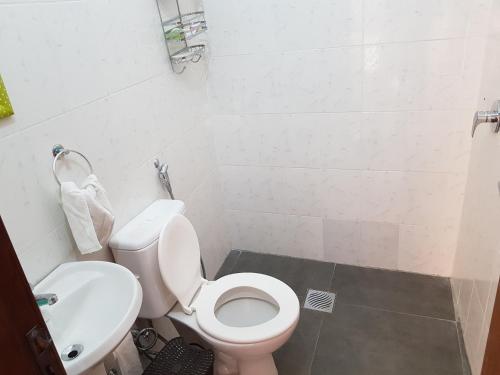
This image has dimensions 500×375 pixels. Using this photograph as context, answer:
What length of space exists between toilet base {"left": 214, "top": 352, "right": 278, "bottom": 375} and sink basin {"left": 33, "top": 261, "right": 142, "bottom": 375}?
648mm

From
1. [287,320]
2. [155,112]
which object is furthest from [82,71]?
[287,320]

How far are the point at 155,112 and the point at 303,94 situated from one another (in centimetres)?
80

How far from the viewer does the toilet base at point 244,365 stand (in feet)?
5.42

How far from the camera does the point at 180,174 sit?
2039 millimetres

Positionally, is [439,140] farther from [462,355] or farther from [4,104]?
[4,104]

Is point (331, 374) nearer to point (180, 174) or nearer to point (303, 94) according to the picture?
point (180, 174)

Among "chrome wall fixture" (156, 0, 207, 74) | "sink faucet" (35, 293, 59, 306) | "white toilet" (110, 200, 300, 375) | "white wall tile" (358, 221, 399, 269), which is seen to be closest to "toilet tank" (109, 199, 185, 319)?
"white toilet" (110, 200, 300, 375)

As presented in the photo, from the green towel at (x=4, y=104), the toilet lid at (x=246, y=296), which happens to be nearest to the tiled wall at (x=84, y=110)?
the green towel at (x=4, y=104)

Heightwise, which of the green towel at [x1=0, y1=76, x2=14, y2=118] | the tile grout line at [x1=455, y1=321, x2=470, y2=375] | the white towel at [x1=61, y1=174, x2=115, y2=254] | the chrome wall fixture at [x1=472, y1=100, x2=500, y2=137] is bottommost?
the tile grout line at [x1=455, y1=321, x2=470, y2=375]

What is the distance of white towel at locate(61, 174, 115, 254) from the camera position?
1270 mm

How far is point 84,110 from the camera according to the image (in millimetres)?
1396

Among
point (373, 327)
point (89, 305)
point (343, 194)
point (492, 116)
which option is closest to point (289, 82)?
point (343, 194)

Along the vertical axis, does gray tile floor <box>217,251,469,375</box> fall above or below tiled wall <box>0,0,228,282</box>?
below

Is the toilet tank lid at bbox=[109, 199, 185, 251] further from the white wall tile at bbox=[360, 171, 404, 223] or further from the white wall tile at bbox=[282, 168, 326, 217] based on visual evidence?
the white wall tile at bbox=[360, 171, 404, 223]
